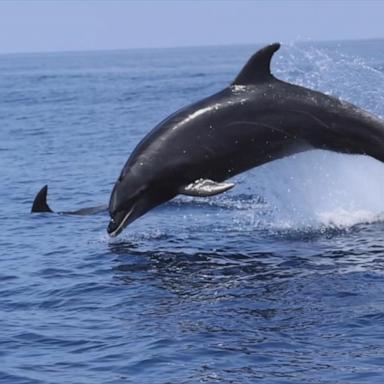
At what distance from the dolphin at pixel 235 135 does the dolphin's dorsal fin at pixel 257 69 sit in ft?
0.05

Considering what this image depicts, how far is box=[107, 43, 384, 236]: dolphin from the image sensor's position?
17062mm

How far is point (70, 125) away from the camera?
170 ft

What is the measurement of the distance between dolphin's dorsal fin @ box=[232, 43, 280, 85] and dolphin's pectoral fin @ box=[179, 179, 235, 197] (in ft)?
5.91

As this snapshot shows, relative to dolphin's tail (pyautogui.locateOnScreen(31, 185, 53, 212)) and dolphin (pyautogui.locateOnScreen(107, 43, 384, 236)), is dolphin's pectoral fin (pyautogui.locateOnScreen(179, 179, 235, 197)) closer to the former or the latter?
dolphin (pyautogui.locateOnScreen(107, 43, 384, 236))

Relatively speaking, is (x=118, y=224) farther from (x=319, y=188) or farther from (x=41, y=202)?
(x=319, y=188)

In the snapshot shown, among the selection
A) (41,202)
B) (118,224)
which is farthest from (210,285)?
(41,202)

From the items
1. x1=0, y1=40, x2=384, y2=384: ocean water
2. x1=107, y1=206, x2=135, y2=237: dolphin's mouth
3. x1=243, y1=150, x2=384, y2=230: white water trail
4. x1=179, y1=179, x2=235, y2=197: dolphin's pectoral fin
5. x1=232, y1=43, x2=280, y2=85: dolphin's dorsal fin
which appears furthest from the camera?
x1=243, y1=150, x2=384, y2=230: white water trail

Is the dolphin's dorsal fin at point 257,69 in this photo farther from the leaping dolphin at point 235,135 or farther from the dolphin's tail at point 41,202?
the dolphin's tail at point 41,202

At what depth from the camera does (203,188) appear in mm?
16594

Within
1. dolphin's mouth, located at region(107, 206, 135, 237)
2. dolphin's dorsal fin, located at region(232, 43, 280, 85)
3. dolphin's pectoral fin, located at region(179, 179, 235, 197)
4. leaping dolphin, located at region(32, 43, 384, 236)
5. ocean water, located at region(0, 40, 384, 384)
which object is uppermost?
dolphin's dorsal fin, located at region(232, 43, 280, 85)

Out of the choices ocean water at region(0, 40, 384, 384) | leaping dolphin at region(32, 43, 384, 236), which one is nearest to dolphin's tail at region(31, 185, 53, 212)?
ocean water at region(0, 40, 384, 384)

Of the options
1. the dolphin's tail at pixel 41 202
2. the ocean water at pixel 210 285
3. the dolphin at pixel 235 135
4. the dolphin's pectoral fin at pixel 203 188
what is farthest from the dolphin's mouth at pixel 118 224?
the dolphin's tail at pixel 41 202

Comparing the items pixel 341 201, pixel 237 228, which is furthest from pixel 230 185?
pixel 341 201

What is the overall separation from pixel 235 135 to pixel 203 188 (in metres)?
1.18
